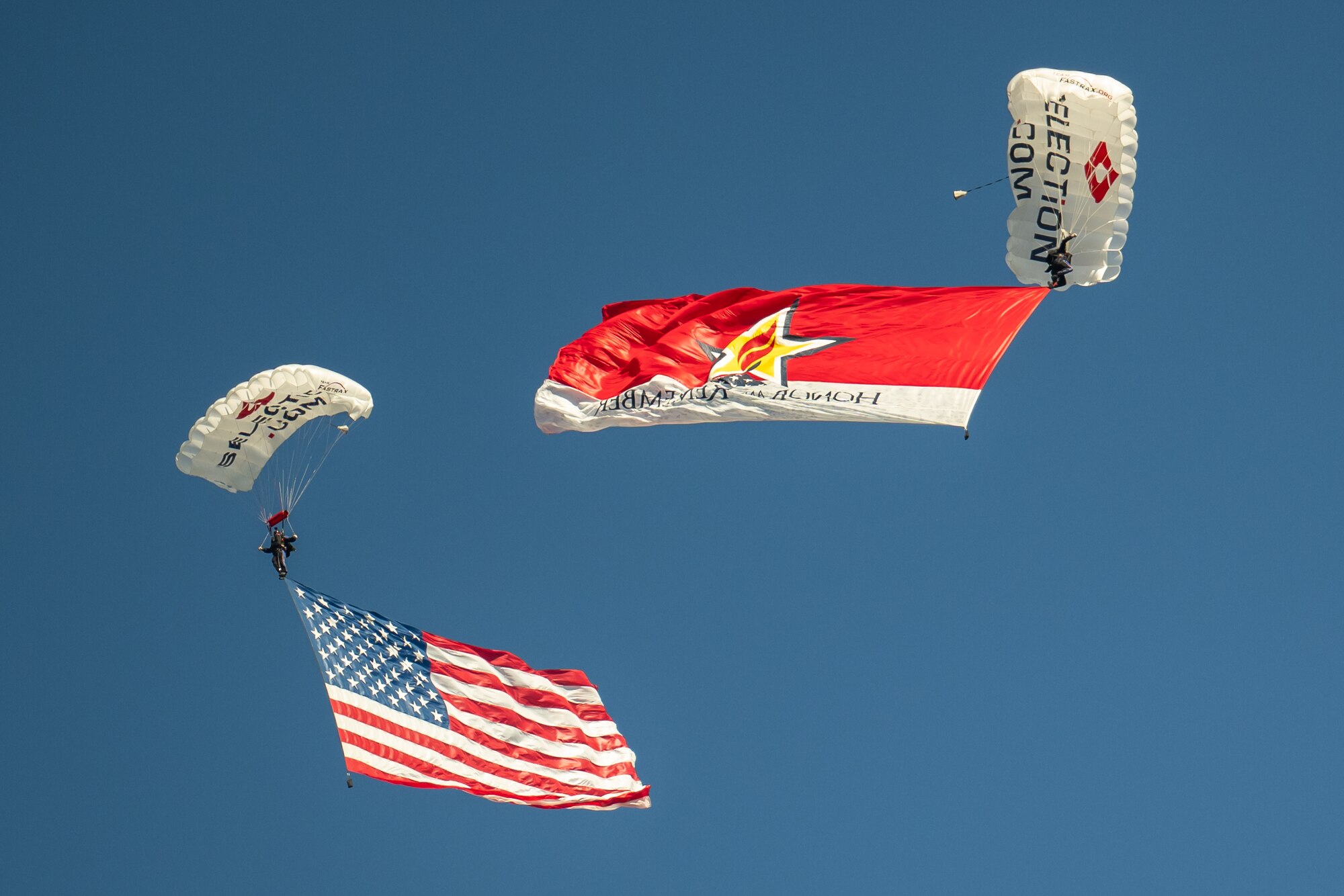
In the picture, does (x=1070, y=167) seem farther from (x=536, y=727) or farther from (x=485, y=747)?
(x=485, y=747)

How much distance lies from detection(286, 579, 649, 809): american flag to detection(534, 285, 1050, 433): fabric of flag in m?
3.67

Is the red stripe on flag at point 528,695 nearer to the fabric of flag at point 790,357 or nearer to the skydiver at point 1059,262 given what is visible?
the fabric of flag at point 790,357

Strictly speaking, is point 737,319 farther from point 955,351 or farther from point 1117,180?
point 1117,180

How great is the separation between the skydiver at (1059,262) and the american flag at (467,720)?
8122 millimetres

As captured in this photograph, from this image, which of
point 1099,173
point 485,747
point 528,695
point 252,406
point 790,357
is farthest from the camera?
point 528,695

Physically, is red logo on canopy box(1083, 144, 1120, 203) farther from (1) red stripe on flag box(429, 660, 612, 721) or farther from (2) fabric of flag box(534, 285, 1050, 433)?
(1) red stripe on flag box(429, 660, 612, 721)

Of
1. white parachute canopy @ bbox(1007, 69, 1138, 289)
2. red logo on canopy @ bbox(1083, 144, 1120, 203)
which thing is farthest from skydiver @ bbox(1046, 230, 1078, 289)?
red logo on canopy @ bbox(1083, 144, 1120, 203)

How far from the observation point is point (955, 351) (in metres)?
23.5

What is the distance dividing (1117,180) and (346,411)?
35.0ft

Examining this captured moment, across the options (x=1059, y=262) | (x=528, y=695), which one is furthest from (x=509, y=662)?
(x=1059, y=262)

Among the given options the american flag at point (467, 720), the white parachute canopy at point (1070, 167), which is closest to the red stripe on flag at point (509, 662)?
the american flag at point (467, 720)

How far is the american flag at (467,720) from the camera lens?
25.0 metres

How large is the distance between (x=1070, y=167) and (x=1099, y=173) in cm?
37

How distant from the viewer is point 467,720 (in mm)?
25781
